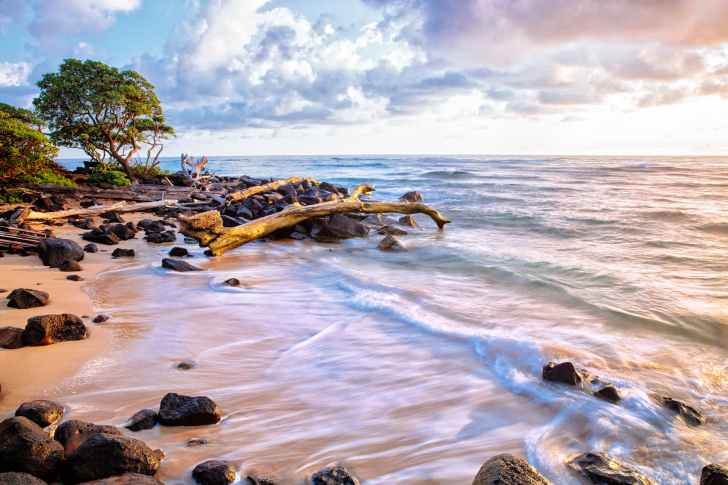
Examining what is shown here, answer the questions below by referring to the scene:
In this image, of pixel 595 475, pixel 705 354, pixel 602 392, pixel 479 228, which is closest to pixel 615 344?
pixel 705 354

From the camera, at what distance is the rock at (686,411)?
9.13 ft

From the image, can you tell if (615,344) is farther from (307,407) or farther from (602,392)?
(307,407)

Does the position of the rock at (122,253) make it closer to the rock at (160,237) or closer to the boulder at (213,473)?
the rock at (160,237)

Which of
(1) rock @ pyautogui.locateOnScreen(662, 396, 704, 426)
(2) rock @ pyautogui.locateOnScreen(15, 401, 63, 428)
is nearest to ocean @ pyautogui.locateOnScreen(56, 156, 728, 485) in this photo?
(1) rock @ pyautogui.locateOnScreen(662, 396, 704, 426)

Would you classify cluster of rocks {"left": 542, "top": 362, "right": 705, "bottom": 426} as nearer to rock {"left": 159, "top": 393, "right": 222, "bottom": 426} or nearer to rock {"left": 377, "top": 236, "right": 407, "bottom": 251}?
rock {"left": 159, "top": 393, "right": 222, "bottom": 426}

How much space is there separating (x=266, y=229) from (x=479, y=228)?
20.8 feet

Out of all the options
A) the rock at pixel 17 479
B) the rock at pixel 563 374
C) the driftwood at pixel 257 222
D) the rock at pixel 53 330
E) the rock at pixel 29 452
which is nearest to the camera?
the rock at pixel 17 479

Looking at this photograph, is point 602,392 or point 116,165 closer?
point 602,392

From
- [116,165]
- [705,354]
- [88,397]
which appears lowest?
[705,354]

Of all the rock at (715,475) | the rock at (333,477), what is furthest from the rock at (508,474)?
the rock at (715,475)

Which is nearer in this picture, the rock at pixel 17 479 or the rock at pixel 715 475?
the rock at pixel 17 479

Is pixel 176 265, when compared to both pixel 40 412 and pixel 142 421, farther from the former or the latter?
pixel 142 421

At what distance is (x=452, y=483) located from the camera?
7.29ft

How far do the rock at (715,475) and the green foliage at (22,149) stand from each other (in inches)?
563
